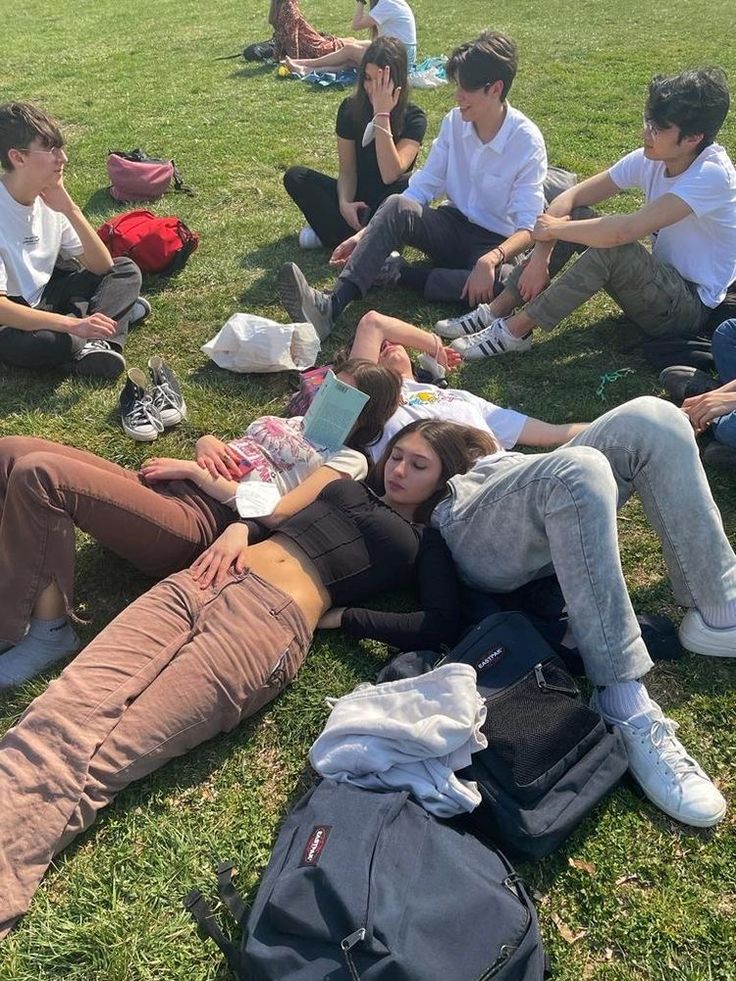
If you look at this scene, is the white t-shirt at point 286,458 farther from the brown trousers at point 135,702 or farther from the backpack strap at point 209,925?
the backpack strap at point 209,925

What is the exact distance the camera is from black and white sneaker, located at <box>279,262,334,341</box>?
525 cm

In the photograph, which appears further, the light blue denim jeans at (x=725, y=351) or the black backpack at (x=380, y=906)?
the light blue denim jeans at (x=725, y=351)

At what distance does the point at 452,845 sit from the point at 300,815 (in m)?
0.51

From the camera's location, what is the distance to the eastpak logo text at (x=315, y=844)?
7.48 ft

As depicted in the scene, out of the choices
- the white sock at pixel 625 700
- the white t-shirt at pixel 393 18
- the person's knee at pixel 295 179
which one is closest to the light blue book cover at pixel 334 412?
the white sock at pixel 625 700

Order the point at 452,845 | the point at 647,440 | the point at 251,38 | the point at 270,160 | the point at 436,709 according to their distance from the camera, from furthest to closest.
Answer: the point at 251,38, the point at 270,160, the point at 647,440, the point at 436,709, the point at 452,845

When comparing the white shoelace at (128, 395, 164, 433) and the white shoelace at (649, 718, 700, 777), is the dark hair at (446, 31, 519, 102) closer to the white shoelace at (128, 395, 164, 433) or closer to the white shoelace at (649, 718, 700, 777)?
the white shoelace at (128, 395, 164, 433)

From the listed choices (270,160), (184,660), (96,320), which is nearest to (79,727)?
(184,660)

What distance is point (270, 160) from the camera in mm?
8898

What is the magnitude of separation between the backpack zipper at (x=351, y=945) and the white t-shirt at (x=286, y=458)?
213cm

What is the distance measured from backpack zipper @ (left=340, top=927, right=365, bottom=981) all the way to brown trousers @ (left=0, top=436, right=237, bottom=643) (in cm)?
189

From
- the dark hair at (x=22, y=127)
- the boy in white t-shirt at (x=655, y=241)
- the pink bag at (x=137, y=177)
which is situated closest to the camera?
the boy in white t-shirt at (x=655, y=241)

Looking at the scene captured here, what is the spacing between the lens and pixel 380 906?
7.04 ft

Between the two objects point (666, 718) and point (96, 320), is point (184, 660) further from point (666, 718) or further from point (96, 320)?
point (96, 320)
